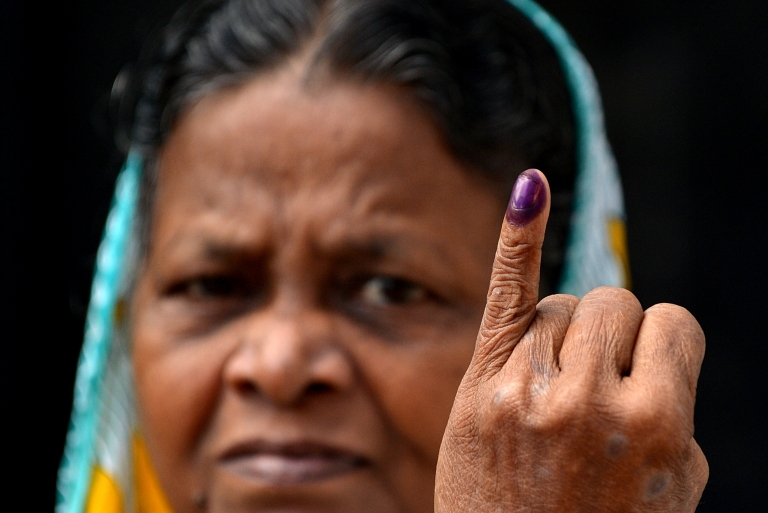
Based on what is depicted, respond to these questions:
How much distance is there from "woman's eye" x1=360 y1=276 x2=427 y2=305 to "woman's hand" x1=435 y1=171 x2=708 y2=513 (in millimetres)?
595

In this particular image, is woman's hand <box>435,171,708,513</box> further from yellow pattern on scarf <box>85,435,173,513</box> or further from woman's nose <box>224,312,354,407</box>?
yellow pattern on scarf <box>85,435,173,513</box>

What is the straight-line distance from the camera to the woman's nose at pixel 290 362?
130cm

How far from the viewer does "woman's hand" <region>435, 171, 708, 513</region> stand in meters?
0.77

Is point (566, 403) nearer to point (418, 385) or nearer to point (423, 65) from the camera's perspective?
point (418, 385)

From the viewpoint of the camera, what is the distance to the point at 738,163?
249cm

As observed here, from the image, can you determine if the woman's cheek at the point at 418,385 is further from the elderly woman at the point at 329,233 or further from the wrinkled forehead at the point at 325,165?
the wrinkled forehead at the point at 325,165

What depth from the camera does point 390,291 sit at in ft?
4.78

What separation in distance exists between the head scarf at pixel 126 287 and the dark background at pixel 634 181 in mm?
814

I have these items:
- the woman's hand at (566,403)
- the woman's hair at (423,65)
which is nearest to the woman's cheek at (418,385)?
the woman's hair at (423,65)

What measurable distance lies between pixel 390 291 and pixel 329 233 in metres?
0.15

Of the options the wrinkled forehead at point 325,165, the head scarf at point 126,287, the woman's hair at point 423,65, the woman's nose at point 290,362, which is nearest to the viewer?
the woman's nose at point 290,362

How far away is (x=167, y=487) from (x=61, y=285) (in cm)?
147

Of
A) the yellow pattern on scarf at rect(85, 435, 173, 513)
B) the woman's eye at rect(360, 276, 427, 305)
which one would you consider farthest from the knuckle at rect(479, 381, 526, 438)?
the yellow pattern on scarf at rect(85, 435, 173, 513)

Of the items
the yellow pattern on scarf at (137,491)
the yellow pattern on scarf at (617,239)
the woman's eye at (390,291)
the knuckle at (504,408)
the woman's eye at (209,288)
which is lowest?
the yellow pattern on scarf at (137,491)
